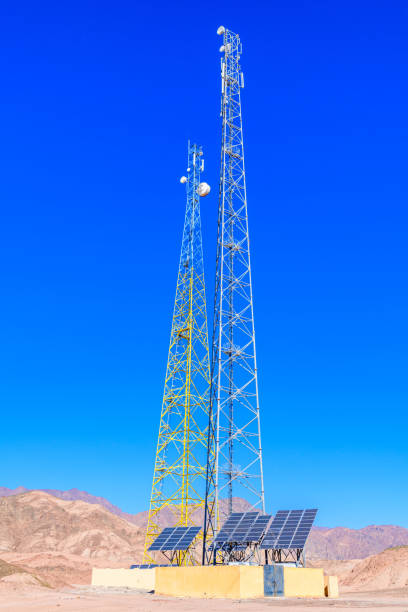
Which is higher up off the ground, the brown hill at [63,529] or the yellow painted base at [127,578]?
the brown hill at [63,529]

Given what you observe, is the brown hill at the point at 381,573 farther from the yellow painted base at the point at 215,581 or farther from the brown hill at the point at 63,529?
the brown hill at the point at 63,529

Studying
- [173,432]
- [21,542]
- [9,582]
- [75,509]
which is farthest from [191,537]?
[75,509]

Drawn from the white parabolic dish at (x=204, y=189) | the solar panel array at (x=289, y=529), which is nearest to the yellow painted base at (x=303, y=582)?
the solar panel array at (x=289, y=529)

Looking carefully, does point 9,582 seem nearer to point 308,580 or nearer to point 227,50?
point 308,580

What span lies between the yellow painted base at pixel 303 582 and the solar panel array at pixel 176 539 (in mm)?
8854

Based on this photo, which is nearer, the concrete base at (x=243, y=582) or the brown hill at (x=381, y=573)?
the concrete base at (x=243, y=582)

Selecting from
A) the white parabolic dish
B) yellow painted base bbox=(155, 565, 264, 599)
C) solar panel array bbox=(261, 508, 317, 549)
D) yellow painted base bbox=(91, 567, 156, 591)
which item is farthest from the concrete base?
the white parabolic dish

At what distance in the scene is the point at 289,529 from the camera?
121ft

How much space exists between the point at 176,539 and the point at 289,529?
10.3 meters

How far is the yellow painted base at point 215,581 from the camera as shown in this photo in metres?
33.4

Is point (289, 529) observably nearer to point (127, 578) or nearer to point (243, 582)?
point (243, 582)

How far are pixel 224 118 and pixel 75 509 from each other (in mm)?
107709

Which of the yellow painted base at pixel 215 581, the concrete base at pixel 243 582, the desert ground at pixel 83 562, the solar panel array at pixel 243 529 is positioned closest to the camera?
the desert ground at pixel 83 562

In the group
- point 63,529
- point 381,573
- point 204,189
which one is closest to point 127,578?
point 204,189
